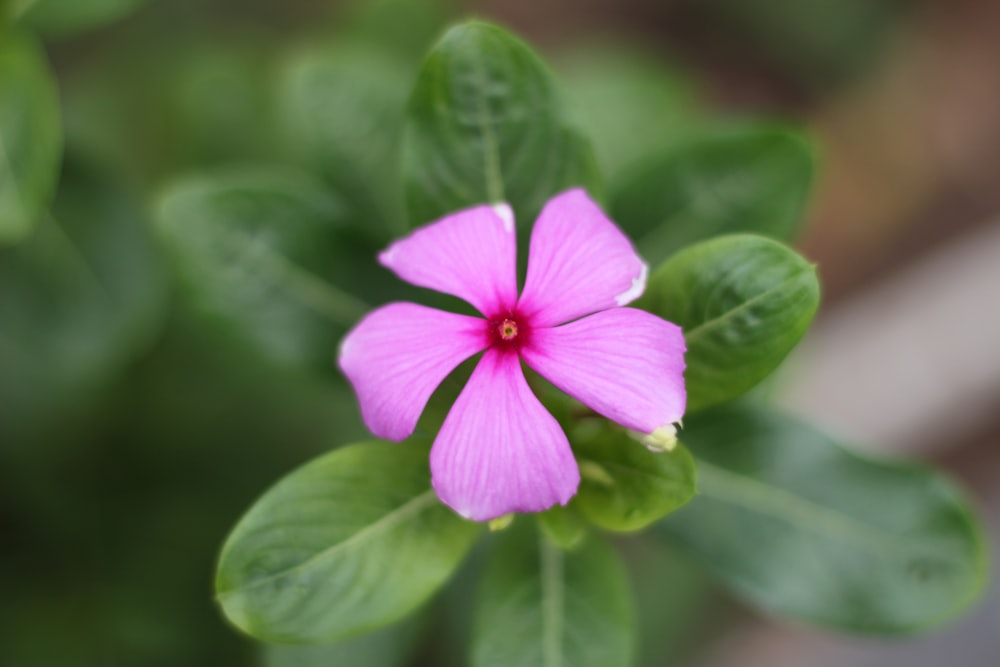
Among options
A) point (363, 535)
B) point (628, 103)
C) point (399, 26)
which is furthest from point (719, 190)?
point (399, 26)

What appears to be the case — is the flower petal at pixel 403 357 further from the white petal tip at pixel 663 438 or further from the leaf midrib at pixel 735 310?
the leaf midrib at pixel 735 310

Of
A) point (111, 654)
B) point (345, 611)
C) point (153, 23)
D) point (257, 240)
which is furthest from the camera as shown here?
point (153, 23)

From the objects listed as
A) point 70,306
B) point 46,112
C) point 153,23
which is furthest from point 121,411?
point 153,23

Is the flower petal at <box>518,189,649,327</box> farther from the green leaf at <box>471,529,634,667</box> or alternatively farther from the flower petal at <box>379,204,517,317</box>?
the green leaf at <box>471,529,634,667</box>

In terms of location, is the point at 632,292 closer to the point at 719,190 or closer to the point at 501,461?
the point at 501,461

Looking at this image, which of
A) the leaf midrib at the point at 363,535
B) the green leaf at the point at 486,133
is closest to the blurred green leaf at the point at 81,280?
the green leaf at the point at 486,133

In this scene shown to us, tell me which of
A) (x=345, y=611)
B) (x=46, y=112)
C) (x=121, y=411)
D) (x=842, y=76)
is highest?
(x=46, y=112)

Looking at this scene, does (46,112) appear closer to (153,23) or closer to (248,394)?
(248,394)
